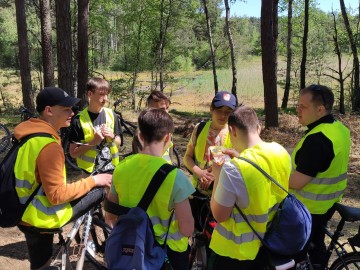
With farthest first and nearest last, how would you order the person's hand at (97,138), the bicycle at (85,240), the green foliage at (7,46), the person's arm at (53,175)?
the green foliage at (7,46) < the person's hand at (97,138) < the bicycle at (85,240) < the person's arm at (53,175)

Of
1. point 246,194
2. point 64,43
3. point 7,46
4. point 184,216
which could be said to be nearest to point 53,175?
point 184,216

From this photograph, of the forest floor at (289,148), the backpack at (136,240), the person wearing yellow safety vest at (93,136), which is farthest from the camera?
the forest floor at (289,148)

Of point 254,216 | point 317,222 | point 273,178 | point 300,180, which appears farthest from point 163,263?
point 317,222

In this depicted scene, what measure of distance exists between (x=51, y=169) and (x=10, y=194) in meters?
0.35

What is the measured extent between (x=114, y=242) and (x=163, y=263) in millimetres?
398

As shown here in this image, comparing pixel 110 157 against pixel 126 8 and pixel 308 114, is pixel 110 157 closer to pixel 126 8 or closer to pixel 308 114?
pixel 308 114

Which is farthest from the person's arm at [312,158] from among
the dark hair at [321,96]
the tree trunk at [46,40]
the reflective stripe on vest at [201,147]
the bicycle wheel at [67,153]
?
the tree trunk at [46,40]

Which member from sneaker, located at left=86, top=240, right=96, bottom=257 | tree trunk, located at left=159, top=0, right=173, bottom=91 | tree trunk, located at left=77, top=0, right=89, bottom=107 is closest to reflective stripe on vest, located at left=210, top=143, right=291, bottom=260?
sneaker, located at left=86, top=240, right=96, bottom=257

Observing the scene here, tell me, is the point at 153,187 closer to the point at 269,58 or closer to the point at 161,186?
the point at 161,186

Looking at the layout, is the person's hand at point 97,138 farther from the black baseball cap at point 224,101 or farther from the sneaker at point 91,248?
the black baseball cap at point 224,101

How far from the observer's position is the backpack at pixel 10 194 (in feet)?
7.95

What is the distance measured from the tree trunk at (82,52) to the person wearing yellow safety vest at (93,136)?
486cm

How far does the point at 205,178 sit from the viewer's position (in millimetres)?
3143

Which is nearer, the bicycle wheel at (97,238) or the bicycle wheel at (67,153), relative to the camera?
the bicycle wheel at (97,238)
